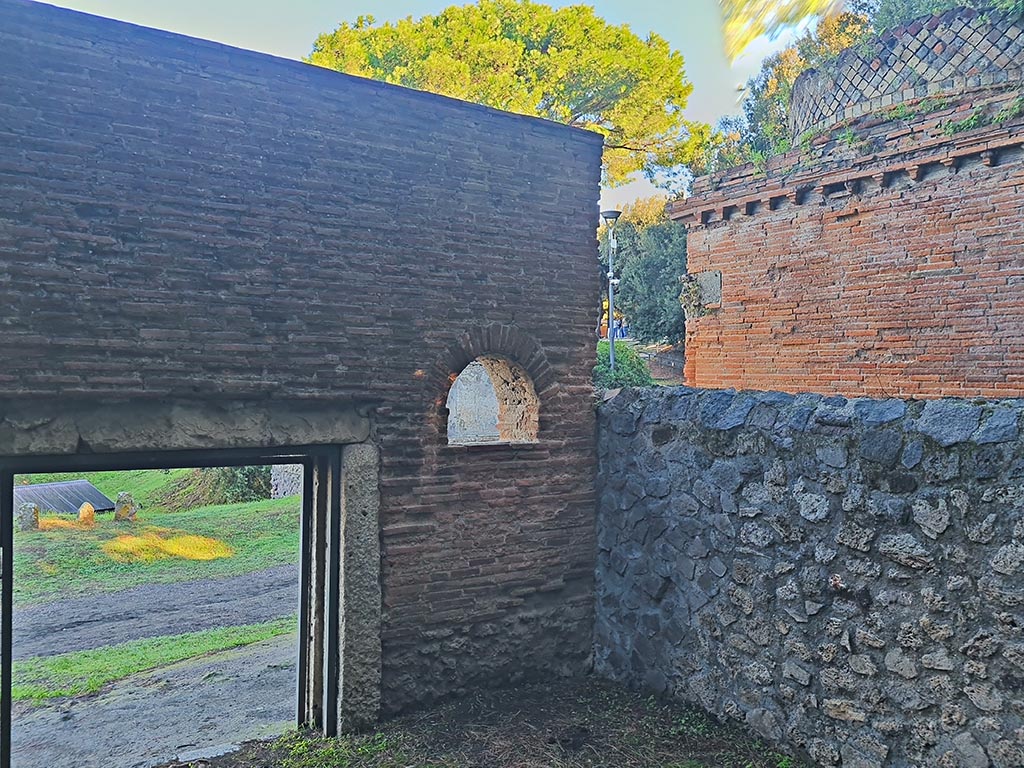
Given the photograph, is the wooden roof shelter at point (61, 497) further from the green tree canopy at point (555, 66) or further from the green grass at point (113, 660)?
the green tree canopy at point (555, 66)

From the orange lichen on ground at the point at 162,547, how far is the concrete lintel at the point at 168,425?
7.89 m

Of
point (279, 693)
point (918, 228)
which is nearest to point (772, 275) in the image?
point (918, 228)

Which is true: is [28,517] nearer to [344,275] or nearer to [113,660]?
[113,660]

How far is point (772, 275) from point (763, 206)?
2.40 ft

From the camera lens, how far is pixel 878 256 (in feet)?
22.5

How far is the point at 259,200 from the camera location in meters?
4.46

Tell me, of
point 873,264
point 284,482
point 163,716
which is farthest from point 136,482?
point 873,264

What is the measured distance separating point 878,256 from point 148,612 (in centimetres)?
899

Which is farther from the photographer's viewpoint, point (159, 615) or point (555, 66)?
point (555, 66)

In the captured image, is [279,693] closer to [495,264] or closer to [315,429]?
[315,429]

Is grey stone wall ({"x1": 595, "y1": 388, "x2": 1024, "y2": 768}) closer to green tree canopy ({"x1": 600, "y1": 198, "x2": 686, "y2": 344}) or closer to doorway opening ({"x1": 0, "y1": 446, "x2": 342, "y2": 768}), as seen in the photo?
doorway opening ({"x1": 0, "y1": 446, "x2": 342, "y2": 768})

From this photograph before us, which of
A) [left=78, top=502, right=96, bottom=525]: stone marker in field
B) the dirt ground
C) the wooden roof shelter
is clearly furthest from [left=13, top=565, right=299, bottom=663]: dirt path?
the wooden roof shelter

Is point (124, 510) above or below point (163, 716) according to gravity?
above

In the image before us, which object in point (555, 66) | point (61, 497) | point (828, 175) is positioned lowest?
point (61, 497)
